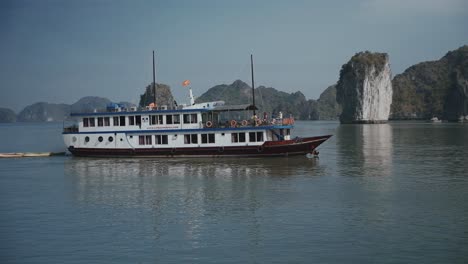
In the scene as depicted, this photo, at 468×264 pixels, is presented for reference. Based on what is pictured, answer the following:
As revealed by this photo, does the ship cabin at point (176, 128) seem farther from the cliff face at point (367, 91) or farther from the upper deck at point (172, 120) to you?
the cliff face at point (367, 91)

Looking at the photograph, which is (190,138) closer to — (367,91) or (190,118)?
(190,118)

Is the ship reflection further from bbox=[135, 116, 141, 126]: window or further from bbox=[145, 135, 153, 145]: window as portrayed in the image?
bbox=[135, 116, 141, 126]: window

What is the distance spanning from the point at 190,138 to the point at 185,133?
2.18ft

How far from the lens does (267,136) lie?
43156 mm

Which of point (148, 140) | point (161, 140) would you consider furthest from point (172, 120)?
point (148, 140)

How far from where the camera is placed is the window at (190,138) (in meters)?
44.6

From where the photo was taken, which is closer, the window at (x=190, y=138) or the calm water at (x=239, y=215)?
the calm water at (x=239, y=215)

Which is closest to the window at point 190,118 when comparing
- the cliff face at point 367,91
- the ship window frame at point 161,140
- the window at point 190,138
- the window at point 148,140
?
the window at point 190,138

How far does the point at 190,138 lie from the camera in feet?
147

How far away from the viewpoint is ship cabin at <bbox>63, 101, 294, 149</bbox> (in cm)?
4328

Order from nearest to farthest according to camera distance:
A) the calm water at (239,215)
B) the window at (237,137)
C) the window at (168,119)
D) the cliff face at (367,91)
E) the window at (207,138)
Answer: the calm water at (239,215)
the window at (237,137)
the window at (207,138)
the window at (168,119)
the cliff face at (367,91)

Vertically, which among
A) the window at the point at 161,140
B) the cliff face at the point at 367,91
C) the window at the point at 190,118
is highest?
the cliff face at the point at 367,91

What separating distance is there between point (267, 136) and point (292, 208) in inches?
838

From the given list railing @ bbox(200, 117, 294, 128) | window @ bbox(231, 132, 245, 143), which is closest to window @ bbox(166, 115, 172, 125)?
railing @ bbox(200, 117, 294, 128)
